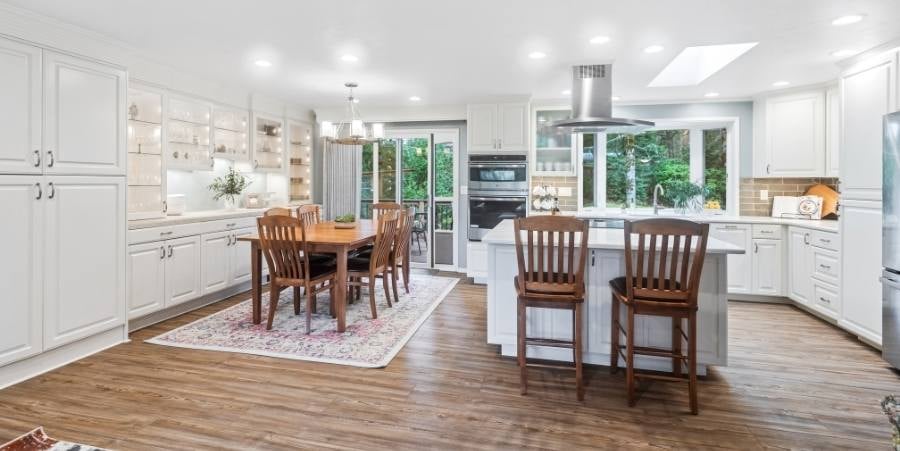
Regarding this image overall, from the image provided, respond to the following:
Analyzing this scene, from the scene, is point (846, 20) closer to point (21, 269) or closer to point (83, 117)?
point (83, 117)

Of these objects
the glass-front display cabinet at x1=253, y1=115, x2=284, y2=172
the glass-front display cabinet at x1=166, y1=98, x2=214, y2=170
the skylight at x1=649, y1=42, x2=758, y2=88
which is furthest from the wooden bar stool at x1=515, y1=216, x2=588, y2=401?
the glass-front display cabinet at x1=253, y1=115, x2=284, y2=172

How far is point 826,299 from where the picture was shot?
4.38 m

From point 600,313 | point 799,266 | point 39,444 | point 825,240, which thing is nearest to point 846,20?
point 825,240

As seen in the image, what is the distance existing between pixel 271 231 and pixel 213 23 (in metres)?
1.57

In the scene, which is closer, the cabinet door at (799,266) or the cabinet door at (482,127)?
the cabinet door at (799,266)

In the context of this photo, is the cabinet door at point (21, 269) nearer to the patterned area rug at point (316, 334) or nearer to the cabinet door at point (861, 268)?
the patterned area rug at point (316, 334)

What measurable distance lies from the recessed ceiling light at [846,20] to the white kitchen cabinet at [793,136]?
2.30 meters

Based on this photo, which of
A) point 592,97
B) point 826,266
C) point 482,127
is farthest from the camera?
point 482,127

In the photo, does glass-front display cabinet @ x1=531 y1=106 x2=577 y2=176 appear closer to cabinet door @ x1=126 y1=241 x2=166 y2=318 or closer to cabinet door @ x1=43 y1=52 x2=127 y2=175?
cabinet door @ x1=126 y1=241 x2=166 y2=318

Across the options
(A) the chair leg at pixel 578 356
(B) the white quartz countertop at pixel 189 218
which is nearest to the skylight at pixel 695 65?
(A) the chair leg at pixel 578 356

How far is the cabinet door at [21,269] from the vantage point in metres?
2.90

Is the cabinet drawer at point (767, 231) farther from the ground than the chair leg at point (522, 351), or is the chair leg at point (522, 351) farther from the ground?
the cabinet drawer at point (767, 231)

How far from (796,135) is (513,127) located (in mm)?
3150

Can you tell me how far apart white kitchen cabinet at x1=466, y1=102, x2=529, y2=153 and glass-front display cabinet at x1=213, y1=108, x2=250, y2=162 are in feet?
9.22
